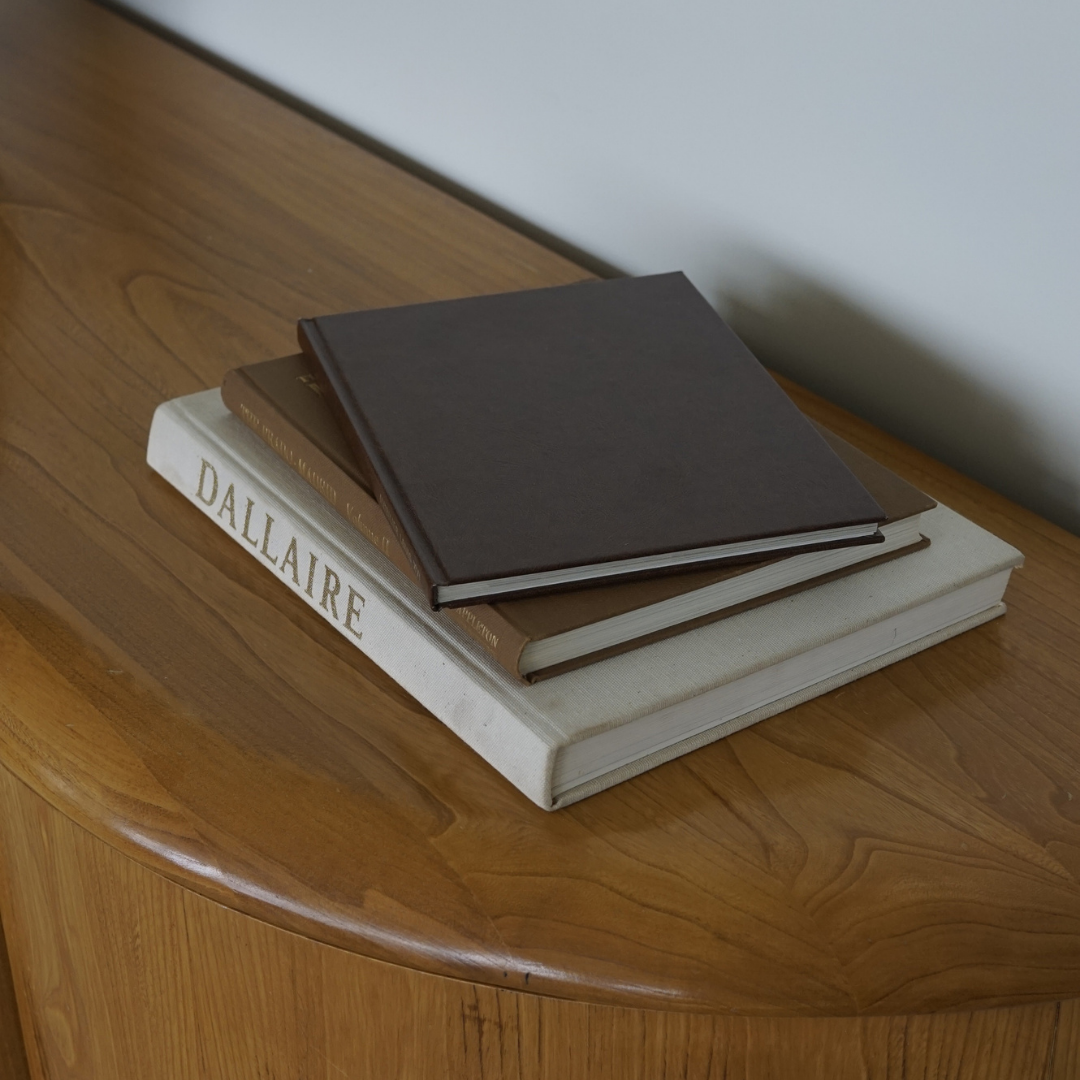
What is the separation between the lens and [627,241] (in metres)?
0.92

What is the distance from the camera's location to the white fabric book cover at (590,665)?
48cm

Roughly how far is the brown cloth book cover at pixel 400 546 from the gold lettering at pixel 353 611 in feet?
0.08

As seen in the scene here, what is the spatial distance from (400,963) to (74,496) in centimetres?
32

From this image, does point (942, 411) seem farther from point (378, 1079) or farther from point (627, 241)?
point (378, 1079)

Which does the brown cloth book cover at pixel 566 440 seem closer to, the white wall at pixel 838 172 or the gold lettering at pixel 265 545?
the gold lettering at pixel 265 545

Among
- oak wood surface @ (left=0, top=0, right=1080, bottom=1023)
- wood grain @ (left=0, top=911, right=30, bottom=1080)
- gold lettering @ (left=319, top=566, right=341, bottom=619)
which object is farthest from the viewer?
wood grain @ (left=0, top=911, right=30, bottom=1080)

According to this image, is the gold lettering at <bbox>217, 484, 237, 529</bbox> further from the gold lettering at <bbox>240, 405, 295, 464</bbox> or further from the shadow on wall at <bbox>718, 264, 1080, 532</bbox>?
the shadow on wall at <bbox>718, 264, 1080, 532</bbox>

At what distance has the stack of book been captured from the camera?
477mm

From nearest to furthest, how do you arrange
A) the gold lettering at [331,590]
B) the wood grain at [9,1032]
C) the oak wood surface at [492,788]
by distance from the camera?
1. the oak wood surface at [492,788]
2. the gold lettering at [331,590]
3. the wood grain at [9,1032]

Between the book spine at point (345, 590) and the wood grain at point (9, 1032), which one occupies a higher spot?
the book spine at point (345, 590)

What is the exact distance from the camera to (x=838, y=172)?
745 mm

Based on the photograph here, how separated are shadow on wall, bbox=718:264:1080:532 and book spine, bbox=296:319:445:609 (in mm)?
364

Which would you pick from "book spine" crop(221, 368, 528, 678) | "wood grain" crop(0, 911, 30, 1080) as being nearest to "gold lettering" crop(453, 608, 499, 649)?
"book spine" crop(221, 368, 528, 678)

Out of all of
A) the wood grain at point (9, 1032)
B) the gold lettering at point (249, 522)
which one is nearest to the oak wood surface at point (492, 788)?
the gold lettering at point (249, 522)
